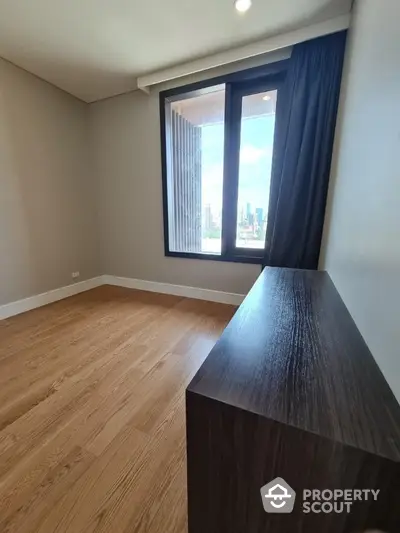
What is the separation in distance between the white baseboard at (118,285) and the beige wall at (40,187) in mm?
82

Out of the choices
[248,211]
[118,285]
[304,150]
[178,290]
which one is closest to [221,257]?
[248,211]

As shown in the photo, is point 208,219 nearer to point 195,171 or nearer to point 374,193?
point 195,171

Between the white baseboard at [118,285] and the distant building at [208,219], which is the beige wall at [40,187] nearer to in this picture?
the white baseboard at [118,285]

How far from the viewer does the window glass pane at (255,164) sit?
2434 millimetres

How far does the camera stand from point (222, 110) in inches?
107

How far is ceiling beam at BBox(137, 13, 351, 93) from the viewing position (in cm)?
181

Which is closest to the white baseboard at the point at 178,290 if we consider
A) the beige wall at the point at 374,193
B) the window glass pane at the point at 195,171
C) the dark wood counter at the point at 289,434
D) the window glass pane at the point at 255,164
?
the window glass pane at the point at 195,171

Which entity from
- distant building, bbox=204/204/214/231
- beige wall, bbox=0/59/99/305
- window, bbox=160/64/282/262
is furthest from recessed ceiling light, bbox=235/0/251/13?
beige wall, bbox=0/59/99/305

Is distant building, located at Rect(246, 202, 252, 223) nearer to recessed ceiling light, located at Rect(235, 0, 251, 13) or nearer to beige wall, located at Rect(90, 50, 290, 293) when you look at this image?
beige wall, located at Rect(90, 50, 290, 293)

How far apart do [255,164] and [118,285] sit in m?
2.46

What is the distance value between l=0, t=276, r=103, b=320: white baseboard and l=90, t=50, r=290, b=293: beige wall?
1.41 feet

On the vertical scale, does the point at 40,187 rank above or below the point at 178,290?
above

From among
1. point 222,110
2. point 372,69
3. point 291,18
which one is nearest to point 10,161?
point 222,110

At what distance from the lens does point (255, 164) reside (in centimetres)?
252
